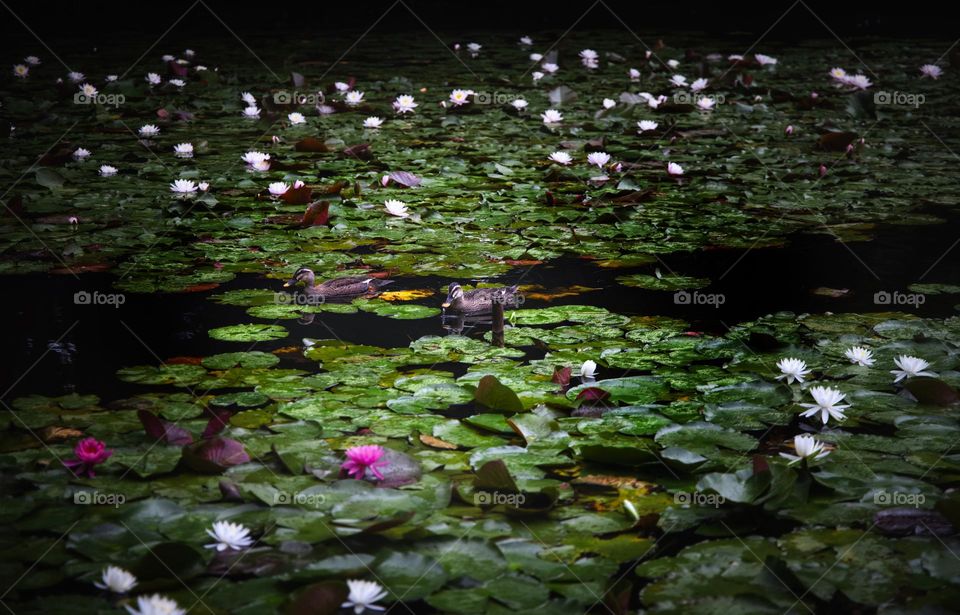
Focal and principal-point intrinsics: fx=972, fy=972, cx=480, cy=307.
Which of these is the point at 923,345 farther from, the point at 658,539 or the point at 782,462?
the point at 658,539

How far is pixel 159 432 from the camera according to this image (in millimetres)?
1815

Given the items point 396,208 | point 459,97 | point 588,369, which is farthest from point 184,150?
point 588,369

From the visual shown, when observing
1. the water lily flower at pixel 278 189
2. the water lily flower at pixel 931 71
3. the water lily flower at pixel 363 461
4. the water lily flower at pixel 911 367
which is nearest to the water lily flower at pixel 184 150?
the water lily flower at pixel 278 189

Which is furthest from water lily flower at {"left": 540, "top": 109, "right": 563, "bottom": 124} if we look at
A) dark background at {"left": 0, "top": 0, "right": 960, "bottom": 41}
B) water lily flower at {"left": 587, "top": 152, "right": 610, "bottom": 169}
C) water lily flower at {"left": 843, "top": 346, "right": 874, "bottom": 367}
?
dark background at {"left": 0, "top": 0, "right": 960, "bottom": 41}

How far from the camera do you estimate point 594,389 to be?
6.52 ft

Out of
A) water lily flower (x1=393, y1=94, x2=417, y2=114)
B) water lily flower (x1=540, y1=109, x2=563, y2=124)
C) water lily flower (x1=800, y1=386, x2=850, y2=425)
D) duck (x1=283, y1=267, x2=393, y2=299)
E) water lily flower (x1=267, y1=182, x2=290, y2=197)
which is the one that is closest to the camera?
water lily flower (x1=800, y1=386, x2=850, y2=425)

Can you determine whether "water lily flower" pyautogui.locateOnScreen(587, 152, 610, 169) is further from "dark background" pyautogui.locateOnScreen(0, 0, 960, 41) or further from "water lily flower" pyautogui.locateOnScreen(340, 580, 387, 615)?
"dark background" pyautogui.locateOnScreen(0, 0, 960, 41)

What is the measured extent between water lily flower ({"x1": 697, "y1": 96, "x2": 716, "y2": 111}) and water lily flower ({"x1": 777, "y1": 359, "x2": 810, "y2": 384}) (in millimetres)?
3230

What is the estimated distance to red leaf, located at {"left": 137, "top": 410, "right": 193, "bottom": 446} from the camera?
1809 mm

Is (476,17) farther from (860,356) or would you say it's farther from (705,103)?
(860,356)

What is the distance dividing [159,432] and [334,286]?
0.88m

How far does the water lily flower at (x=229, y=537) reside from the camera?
1481mm

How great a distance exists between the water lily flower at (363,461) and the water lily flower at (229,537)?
24 centimetres

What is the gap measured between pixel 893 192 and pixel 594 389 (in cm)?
223
